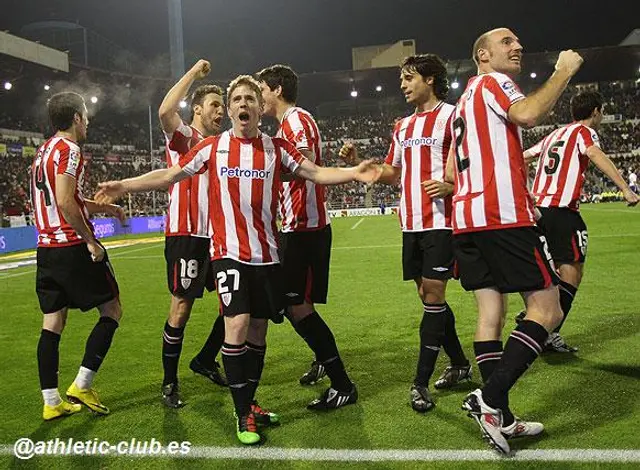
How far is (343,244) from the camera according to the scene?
17.9m

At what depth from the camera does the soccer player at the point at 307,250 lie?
13.7 ft

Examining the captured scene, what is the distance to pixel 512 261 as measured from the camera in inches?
127

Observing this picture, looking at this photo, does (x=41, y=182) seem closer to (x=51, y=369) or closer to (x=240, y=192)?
(x=51, y=369)

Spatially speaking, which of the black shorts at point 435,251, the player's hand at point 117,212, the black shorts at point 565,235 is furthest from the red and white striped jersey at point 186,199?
the black shorts at point 565,235

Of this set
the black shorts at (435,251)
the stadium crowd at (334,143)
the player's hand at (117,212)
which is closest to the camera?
the black shorts at (435,251)

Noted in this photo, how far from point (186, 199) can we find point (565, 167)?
10.9 feet

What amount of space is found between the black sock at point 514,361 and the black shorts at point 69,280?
9.21 ft

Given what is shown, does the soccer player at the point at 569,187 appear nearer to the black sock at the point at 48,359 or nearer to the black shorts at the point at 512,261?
the black shorts at the point at 512,261

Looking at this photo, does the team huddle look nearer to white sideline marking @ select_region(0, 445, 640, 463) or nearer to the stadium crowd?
white sideline marking @ select_region(0, 445, 640, 463)

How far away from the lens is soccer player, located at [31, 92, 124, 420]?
13.6ft

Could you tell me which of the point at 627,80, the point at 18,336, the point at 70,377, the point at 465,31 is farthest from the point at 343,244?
the point at 627,80

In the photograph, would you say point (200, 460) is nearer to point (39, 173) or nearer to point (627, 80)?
point (39, 173)

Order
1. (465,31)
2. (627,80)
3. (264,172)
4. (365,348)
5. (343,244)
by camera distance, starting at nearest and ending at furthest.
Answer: (264,172) → (365,348) → (343,244) → (465,31) → (627,80)

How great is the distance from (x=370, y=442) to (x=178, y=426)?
132 cm
